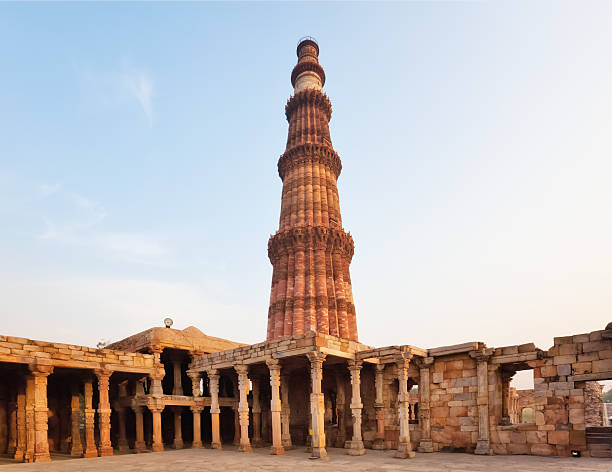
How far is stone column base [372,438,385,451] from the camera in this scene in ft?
58.5

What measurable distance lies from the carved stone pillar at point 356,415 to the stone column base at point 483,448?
157 inches

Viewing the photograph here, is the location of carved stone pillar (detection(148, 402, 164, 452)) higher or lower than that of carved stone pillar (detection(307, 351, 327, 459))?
lower

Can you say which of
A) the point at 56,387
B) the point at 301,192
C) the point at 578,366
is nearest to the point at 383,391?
the point at 578,366

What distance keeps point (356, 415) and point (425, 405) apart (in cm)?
291

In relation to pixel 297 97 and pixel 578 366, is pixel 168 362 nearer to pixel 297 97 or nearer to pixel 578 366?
pixel 578 366

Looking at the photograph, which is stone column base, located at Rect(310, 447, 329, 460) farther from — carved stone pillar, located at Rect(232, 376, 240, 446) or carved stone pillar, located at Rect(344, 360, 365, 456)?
carved stone pillar, located at Rect(232, 376, 240, 446)

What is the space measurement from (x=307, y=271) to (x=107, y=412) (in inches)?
648

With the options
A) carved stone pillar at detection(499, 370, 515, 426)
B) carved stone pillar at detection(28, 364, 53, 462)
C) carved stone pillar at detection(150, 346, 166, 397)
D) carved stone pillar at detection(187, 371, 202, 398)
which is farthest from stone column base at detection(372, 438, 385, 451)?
carved stone pillar at detection(28, 364, 53, 462)

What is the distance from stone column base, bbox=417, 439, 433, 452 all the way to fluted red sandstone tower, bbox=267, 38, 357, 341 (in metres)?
12.5

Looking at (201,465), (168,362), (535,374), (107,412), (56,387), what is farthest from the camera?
(168,362)

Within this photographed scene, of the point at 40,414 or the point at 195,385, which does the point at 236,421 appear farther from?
the point at 40,414

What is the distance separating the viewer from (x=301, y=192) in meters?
33.4

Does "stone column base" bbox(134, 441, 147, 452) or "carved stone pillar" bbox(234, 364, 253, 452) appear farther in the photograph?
"stone column base" bbox(134, 441, 147, 452)

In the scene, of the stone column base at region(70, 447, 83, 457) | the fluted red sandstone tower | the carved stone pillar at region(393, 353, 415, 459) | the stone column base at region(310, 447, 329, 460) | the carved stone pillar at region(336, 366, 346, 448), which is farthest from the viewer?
the fluted red sandstone tower
